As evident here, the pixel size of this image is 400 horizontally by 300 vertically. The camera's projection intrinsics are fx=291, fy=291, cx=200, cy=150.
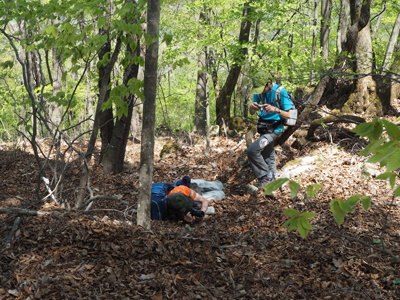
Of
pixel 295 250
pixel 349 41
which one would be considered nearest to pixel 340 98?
pixel 349 41

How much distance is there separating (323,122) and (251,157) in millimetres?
2377

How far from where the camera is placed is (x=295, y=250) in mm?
3633

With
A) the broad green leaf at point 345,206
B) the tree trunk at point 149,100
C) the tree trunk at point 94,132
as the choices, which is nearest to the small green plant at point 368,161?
the broad green leaf at point 345,206

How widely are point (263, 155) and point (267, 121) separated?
2.46 ft

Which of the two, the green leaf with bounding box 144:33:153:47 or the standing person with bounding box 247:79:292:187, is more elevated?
the green leaf with bounding box 144:33:153:47

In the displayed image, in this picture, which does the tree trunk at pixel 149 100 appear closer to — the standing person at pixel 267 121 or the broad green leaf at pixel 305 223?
the broad green leaf at pixel 305 223

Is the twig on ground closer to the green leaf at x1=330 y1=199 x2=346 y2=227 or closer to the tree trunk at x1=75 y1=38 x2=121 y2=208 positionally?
the tree trunk at x1=75 y1=38 x2=121 y2=208

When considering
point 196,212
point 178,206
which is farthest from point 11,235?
point 196,212

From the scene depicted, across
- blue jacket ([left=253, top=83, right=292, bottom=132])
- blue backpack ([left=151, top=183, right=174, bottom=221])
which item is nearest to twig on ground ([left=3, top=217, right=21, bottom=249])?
blue backpack ([left=151, top=183, right=174, bottom=221])

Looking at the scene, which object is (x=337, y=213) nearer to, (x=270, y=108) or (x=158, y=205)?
(x=158, y=205)

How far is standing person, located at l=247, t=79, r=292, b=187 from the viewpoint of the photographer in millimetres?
5262

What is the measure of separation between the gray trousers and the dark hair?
1.50 metres

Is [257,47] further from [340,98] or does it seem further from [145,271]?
[145,271]

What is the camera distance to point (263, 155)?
589 centimetres
